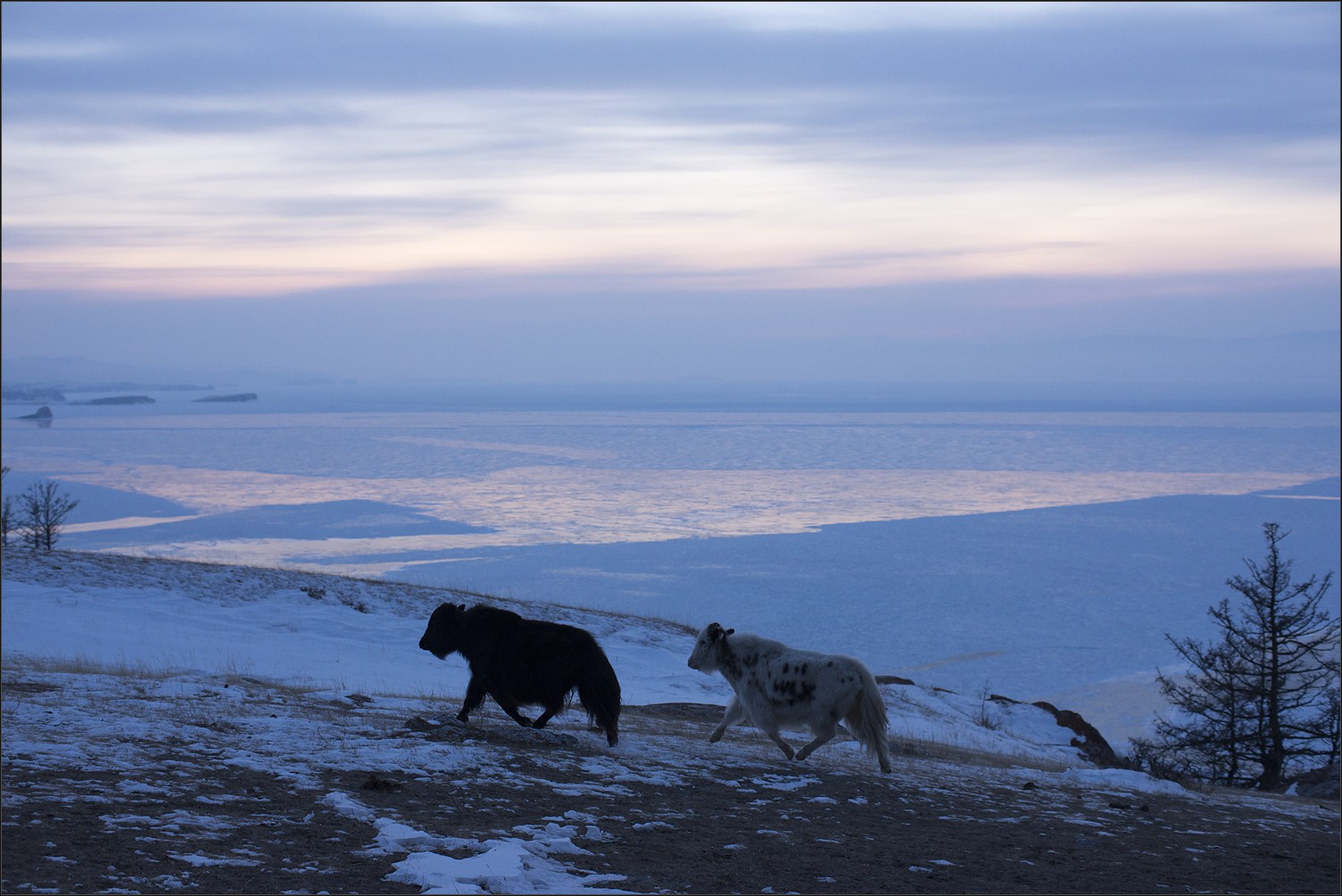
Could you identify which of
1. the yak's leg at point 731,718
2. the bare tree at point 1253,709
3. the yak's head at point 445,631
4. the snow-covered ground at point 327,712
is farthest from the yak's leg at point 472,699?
the bare tree at point 1253,709

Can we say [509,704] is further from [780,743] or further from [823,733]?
[823,733]

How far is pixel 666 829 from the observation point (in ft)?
26.5

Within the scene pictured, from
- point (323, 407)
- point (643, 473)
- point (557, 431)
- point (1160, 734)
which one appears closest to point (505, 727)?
point (1160, 734)

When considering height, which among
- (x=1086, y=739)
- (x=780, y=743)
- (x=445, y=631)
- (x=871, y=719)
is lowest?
(x=1086, y=739)

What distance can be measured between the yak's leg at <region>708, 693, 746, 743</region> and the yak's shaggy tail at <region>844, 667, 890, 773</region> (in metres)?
1.45

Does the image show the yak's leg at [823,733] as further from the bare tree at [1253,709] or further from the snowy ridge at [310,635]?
the bare tree at [1253,709]

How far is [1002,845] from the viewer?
8539 millimetres

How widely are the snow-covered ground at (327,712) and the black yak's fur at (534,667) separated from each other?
1.10 ft

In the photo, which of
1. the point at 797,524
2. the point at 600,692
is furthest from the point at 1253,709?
the point at 600,692

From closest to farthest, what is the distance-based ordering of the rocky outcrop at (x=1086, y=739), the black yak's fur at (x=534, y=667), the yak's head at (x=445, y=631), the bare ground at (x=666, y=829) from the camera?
the bare ground at (x=666, y=829) < the black yak's fur at (x=534, y=667) < the yak's head at (x=445, y=631) < the rocky outcrop at (x=1086, y=739)

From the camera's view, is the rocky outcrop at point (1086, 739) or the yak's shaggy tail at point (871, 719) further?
the rocky outcrop at point (1086, 739)

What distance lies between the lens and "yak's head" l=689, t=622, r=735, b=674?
12.1m

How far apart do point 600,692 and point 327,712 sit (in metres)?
3.20

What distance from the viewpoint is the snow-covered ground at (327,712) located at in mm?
7195
